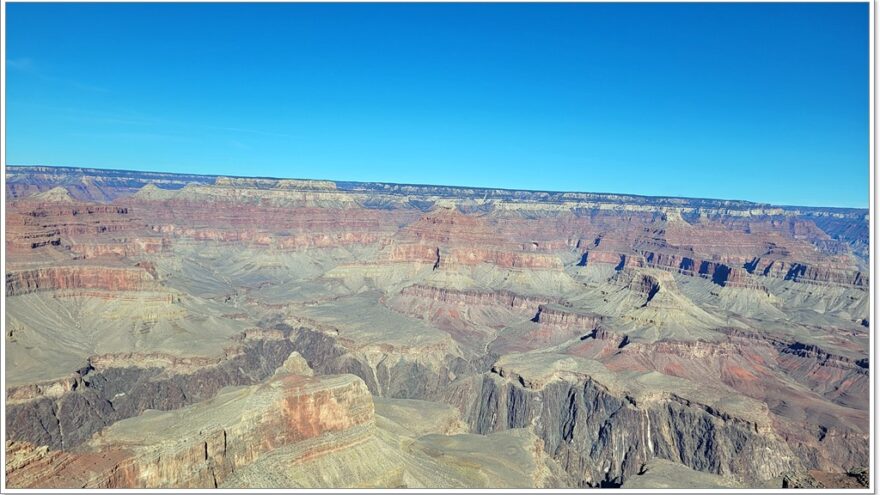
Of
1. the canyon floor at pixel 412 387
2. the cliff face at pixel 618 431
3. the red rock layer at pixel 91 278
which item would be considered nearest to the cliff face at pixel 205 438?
the canyon floor at pixel 412 387

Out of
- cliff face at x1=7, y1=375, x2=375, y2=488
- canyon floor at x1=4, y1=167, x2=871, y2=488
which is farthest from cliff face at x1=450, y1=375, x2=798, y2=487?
cliff face at x1=7, y1=375, x2=375, y2=488

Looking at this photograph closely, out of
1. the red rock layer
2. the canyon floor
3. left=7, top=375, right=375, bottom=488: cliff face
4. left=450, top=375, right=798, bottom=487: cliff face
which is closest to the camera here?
left=7, top=375, right=375, bottom=488: cliff face

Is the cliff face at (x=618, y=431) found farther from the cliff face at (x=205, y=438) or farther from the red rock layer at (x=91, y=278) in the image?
the red rock layer at (x=91, y=278)

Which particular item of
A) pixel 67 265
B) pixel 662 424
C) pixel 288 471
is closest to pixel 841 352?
pixel 662 424

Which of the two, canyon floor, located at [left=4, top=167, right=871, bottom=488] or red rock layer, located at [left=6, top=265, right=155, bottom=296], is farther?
red rock layer, located at [left=6, top=265, right=155, bottom=296]

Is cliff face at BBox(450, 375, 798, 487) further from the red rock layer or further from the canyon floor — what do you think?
the red rock layer

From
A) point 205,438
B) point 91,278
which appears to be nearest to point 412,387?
point 205,438

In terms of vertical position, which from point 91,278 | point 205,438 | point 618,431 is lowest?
point 618,431

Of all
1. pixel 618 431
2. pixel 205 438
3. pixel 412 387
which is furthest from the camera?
pixel 412 387

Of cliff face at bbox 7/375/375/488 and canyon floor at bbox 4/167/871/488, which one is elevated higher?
cliff face at bbox 7/375/375/488

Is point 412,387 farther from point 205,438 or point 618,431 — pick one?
point 205,438

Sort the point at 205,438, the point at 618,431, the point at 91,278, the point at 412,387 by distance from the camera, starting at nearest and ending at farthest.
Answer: the point at 205,438, the point at 618,431, the point at 412,387, the point at 91,278

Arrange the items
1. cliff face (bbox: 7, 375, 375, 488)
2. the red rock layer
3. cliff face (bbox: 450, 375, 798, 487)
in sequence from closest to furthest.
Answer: cliff face (bbox: 7, 375, 375, 488) → cliff face (bbox: 450, 375, 798, 487) → the red rock layer
